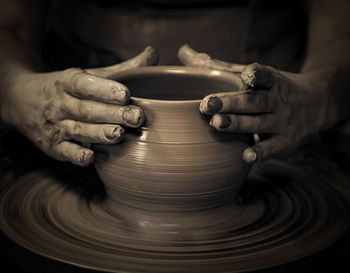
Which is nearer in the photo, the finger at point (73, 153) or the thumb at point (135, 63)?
the finger at point (73, 153)

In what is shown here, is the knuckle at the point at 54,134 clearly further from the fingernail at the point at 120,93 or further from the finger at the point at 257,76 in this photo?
the finger at the point at 257,76

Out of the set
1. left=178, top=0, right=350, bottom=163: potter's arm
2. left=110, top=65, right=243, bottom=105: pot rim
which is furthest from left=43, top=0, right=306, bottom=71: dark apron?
left=110, top=65, right=243, bottom=105: pot rim

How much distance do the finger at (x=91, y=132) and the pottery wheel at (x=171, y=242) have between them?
0.16 meters

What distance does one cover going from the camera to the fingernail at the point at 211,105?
0.95m

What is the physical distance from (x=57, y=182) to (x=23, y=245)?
0.31 meters

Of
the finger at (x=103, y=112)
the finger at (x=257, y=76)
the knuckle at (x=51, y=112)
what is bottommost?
the knuckle at (x=51, y=112)

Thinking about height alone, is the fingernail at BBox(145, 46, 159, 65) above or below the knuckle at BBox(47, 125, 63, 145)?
above

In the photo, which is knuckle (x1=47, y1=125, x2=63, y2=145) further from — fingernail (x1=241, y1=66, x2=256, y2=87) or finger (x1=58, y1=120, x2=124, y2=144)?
fingernail (x1=241, y1=66, x2=256, y2=87)

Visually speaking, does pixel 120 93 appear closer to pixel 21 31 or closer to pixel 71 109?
pixel 71 109

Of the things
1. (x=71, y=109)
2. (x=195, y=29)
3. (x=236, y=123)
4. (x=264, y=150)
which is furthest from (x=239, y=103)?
(x=195, y=29)

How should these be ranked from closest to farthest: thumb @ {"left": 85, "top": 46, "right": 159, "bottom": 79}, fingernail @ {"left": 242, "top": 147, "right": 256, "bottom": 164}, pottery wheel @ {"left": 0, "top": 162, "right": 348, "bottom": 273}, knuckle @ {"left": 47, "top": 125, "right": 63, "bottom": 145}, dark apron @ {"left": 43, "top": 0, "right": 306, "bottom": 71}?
pottery wheel @ {"left": 0, "top": 162, "right": 348, "bottom": 273}, fingernail @ {"left": 242, "top": 147, "right": 256, "bottom": 164}, knuckle @ {"left": 47, "top": 125, "right": 63, "bottom": 145}, thumb @ {"left": 85, "top": 46, "right": 159, "bottom": 79}, dark apron @ {"left": 43, "top": 0, "right": 306, "bottom": 71}

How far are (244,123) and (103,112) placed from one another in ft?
0.90

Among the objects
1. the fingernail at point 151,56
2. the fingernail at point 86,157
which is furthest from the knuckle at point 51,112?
the fingernail at point 151,56

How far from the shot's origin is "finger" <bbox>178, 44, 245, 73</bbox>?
3.97 ft
